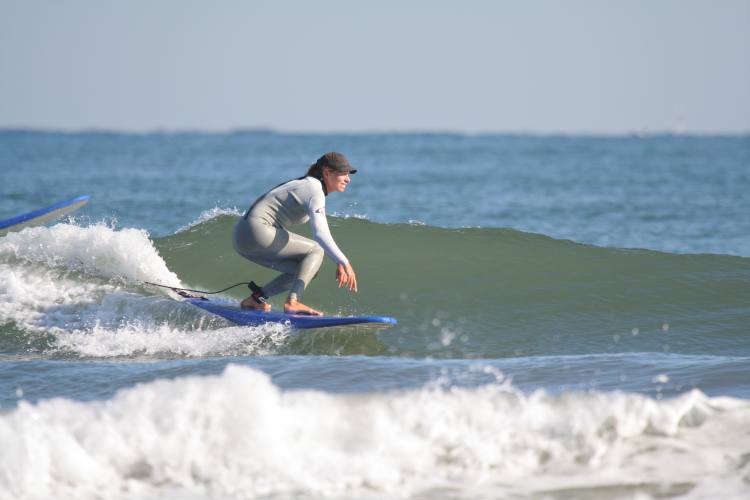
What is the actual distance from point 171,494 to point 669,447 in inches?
120

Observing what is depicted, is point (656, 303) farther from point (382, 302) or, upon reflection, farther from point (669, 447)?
point (669, 447)

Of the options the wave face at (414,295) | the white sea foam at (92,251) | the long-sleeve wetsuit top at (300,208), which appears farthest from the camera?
the white sea foam at (92,251)

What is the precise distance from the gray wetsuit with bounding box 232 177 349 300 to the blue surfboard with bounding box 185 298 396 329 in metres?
0.24

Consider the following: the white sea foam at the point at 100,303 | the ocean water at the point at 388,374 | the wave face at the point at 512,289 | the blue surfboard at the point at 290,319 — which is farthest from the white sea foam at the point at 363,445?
the wave face at the point at 512,289

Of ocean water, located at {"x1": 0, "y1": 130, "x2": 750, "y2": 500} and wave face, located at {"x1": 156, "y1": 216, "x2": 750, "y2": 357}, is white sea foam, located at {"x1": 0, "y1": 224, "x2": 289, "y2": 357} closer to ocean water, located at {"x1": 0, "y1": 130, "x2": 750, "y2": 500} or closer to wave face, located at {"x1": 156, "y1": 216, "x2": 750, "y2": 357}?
ocean water, located at {"x1": 0, "y1": 130, "x2": 750, "y2": 500}

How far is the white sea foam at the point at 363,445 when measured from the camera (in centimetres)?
552

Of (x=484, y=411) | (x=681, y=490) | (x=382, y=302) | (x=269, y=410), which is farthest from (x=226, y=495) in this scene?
(x=382, y=302)

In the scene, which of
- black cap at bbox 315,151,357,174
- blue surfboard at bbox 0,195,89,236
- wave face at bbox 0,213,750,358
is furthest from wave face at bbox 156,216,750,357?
black cap at bbox 315,151,357,174

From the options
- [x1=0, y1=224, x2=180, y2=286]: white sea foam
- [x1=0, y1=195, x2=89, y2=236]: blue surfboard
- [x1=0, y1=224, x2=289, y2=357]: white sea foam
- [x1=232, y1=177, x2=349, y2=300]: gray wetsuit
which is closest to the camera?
[x1=232, y1=177, x2=349, y2=300]: gray wetsuit

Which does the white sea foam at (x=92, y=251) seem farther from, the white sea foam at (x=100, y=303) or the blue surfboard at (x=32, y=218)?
the blue surfboard at (x=32, y=218)

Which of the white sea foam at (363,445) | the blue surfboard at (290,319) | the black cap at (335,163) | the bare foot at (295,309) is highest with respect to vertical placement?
the black cap at (335,163)

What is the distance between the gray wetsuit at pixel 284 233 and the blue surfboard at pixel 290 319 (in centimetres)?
24

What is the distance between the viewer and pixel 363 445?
5.91 m

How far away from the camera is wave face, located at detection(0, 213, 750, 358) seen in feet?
29.7
